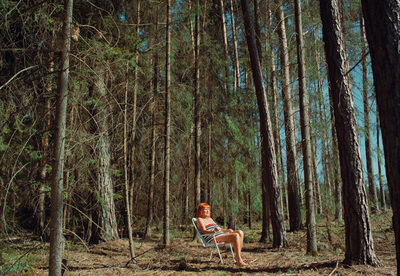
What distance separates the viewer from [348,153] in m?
4.83

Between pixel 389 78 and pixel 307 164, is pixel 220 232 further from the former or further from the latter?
pixel 389 78

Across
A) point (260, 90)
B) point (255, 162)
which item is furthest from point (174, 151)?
point (260, 90)

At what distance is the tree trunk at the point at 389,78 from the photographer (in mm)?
2717

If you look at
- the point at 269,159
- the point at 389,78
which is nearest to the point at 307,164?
the point at 269,159

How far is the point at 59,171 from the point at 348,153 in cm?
417

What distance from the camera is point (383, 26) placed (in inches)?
112

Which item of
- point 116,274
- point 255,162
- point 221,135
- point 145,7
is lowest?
Answer: point 116,274

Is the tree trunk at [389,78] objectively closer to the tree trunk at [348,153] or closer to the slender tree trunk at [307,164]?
the tree trunk at [348,153]

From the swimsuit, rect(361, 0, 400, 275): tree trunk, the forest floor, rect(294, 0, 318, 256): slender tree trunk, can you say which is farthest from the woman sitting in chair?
rect(361, 0, 400, 275): tree trunk

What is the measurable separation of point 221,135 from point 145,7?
4.61 meters

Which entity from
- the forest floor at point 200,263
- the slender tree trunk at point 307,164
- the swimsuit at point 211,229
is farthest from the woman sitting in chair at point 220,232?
the slender tree trunk at point 307,164

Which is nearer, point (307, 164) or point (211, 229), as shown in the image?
point (211, 229)

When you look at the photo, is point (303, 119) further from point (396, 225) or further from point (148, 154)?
point (148, 154)

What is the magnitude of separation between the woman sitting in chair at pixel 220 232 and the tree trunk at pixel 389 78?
298cm
